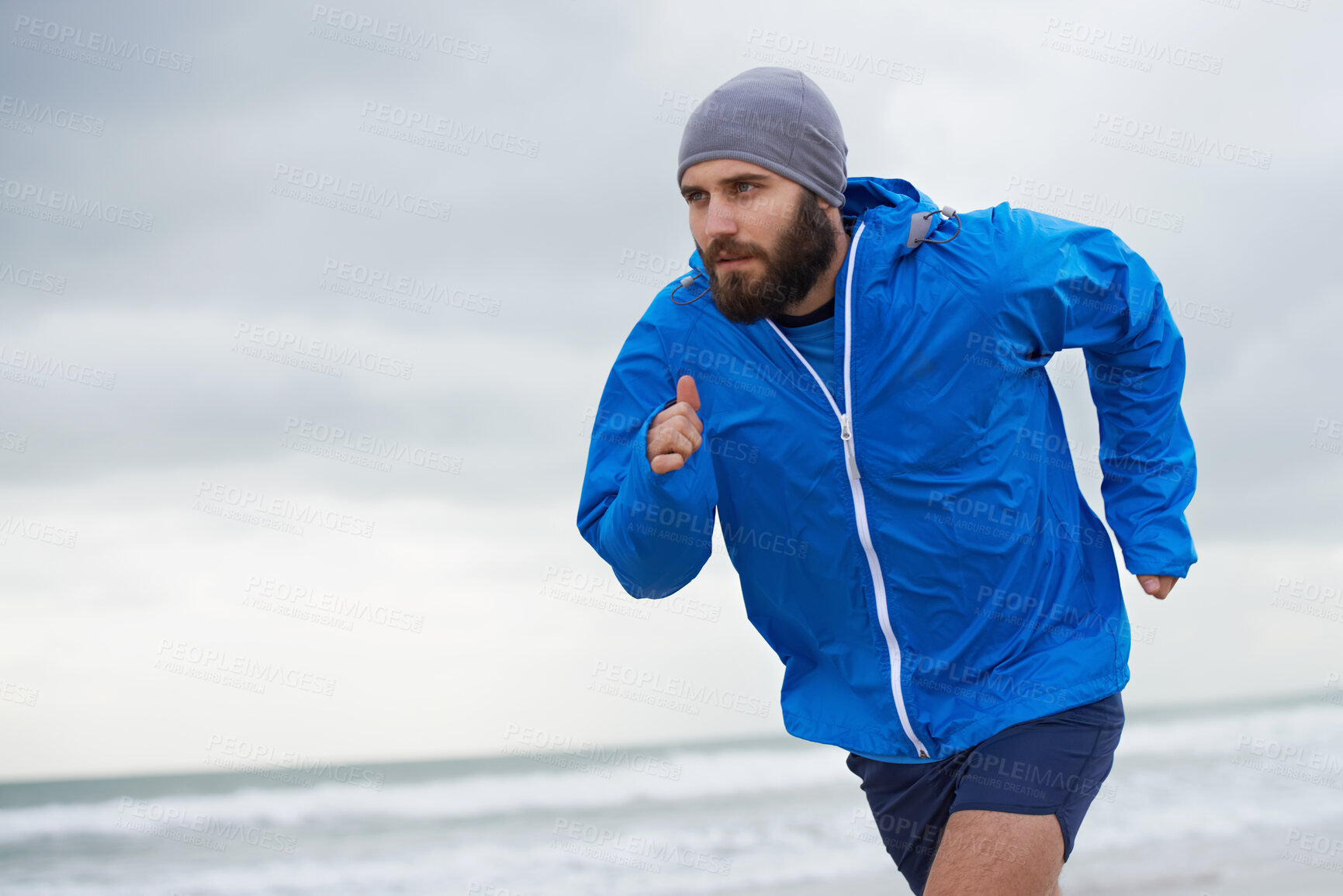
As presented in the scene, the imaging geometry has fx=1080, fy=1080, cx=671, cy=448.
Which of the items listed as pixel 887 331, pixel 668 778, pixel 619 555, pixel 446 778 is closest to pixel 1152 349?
pixel 887 331

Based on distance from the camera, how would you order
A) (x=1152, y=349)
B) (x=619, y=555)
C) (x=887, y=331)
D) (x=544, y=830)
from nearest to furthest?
1. (x=619, y=555)
2. (x=887, y=331)
3. (x=1152, y=349)
4. (x=544, y=830)

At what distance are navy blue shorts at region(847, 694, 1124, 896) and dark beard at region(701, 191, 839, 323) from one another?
1166 millimetres

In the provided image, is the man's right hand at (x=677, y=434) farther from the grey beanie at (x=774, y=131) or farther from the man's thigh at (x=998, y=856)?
the man's thigh at (x=998, y=856)

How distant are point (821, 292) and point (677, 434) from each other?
668 millimetres

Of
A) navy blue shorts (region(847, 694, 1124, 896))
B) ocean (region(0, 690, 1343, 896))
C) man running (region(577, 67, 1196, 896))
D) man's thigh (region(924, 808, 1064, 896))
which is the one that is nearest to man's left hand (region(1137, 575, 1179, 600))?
man running (region(577, 67, 1196, 896))

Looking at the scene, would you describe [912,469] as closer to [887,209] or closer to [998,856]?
[887,209]

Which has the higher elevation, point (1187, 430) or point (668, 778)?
point (1187, 430)

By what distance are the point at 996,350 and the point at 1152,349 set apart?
507 mm

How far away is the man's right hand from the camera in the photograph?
231 cm

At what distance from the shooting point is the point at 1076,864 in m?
8.69

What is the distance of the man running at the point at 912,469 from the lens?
8.47 ft

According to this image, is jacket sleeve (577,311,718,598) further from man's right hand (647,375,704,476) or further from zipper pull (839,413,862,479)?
zipper pull (839,413,862,479)

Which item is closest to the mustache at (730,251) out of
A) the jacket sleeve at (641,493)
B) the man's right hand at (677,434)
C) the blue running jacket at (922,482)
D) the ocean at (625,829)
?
the blue running jacket at (922,482)

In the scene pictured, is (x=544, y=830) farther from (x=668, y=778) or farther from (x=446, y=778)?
(x=446, y=778)
